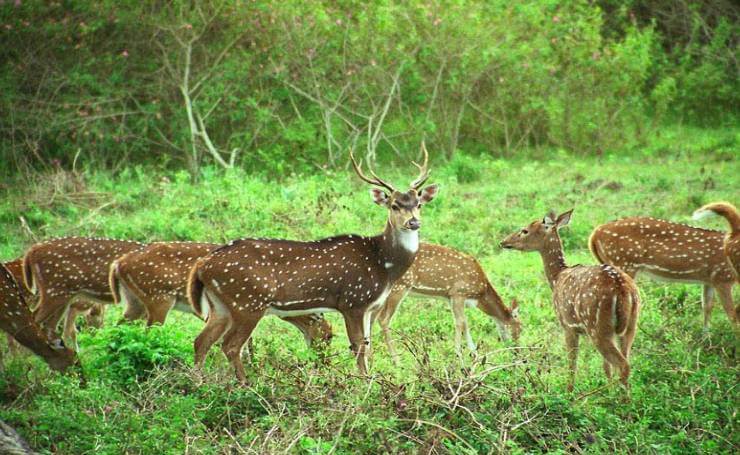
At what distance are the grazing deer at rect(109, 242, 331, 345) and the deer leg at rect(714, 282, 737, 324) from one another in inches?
139

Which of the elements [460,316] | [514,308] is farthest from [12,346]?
[514,308]

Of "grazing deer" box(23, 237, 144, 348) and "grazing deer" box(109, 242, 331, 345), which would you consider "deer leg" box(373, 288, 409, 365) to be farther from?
"grazing deer" box(23, 237, 144, 348)

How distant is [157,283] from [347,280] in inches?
65.9

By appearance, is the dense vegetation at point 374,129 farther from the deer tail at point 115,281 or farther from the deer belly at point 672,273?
the deer tail at point 115,281

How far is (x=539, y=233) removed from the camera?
9.95 metres

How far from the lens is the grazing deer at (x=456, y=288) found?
996 cm

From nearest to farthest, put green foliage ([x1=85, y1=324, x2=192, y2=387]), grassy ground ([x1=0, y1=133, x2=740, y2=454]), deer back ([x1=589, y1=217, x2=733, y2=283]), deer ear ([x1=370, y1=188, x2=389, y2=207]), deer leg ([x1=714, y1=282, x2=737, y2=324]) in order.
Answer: grassy ground ([x1=0, y1=133, x2=740, y2=454]), green foliage ([x1=85, y1=324, x2=192, y2=387]), deer ear ([x1=370, y1=188, x2=389, y2=207]), deer leg ([x1=714, y1=282, x2=737, y2=324]), deer back ([x1=589, y1=217, x2=733, y2=283])

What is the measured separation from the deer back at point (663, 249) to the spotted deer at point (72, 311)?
15.4 ft

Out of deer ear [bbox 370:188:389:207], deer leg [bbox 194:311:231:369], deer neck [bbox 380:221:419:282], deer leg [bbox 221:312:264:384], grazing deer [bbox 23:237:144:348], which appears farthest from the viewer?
grazing deer [bbox 23:237:144:348]

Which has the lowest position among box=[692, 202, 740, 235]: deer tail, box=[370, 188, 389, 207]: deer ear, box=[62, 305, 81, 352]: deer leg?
box=[62, 305, 81, 352]: deer leg

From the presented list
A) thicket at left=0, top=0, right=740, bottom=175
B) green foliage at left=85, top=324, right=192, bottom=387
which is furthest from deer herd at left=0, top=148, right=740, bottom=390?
thicket at left=0, top=0, right=740, bottom=175

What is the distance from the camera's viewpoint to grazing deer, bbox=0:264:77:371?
770cm

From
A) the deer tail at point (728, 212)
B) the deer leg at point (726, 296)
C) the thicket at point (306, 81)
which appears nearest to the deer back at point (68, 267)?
the deer tail at point (728, 212)

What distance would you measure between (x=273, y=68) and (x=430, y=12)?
259cm
